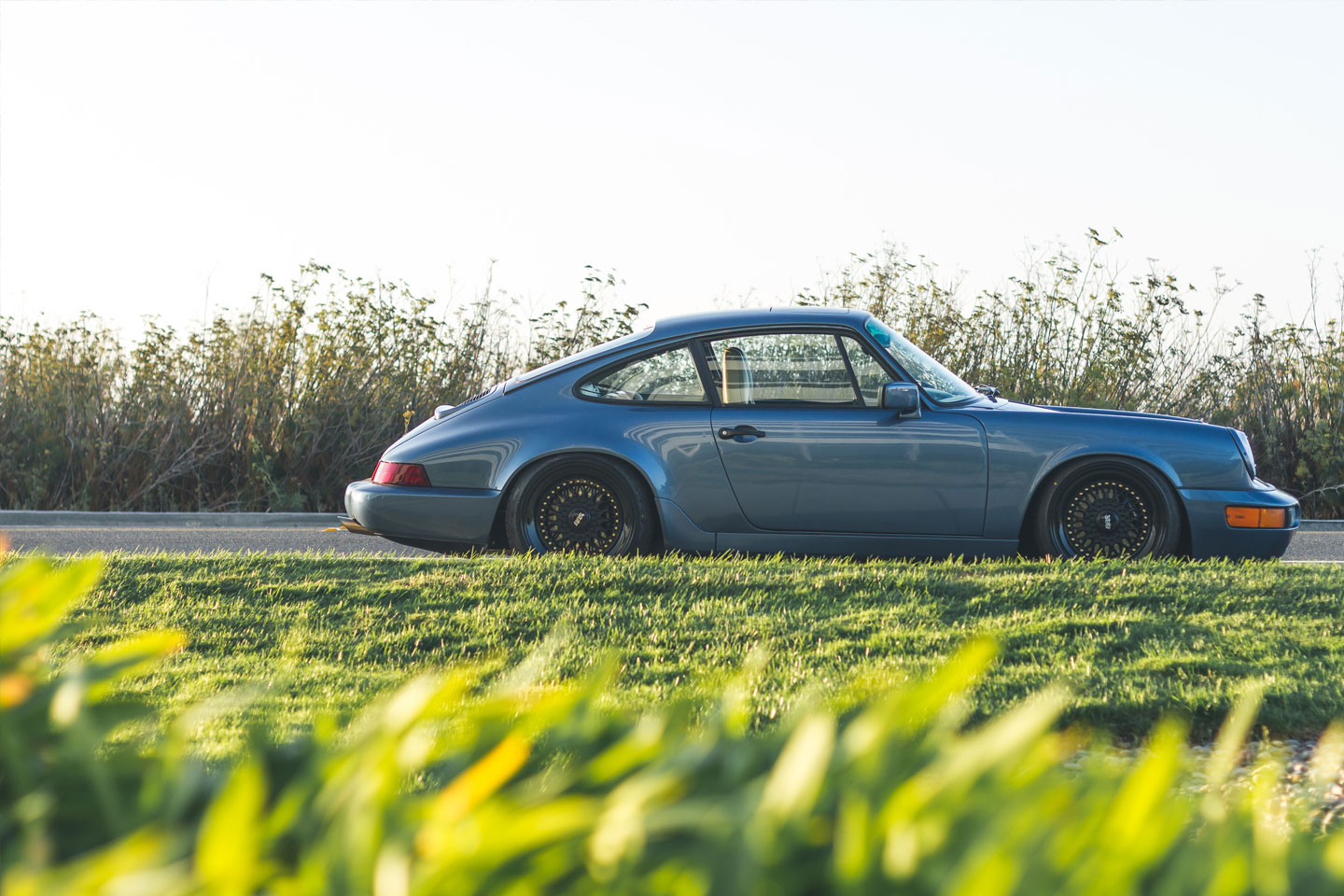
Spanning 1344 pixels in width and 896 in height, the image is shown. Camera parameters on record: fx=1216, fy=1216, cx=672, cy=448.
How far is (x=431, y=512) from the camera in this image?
697 centimetres

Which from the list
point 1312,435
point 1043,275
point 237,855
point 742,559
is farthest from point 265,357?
point 237,855

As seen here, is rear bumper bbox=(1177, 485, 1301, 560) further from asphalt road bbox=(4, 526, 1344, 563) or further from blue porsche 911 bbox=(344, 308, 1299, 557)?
asphalt road bbox=(4, 526, 1344, 563)

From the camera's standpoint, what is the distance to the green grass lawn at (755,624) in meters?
4.18

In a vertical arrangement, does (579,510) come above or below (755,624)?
above

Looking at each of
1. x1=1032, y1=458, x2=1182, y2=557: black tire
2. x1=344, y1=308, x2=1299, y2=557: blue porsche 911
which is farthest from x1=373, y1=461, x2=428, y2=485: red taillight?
x1=1032, y1=458, x2=1182, y2=557: black tire

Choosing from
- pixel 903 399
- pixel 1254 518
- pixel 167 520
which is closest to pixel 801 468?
pixel 903 399

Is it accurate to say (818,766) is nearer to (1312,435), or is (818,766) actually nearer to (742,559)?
(742,559)

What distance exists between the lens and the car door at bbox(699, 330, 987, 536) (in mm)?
6750

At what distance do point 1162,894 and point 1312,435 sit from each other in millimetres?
13985

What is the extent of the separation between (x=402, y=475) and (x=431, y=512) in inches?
11.1

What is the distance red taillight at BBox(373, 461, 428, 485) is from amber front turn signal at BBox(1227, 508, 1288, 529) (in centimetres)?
455

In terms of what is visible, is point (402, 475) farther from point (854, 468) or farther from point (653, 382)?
point (854, 468)

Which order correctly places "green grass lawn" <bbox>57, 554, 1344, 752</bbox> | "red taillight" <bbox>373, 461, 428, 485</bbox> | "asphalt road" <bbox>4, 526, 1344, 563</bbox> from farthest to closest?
"asphalt road" <bbox>4, 526, 1344, 563</bbox> → "red taillight" <bbox>373, 461, 428, 485</bbox> → "green grass lawn" <bbox>57, 554, 1344, 752</bbox>

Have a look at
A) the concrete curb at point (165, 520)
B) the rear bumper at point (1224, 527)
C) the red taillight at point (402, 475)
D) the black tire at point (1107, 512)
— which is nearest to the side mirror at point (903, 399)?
the black tire at point (1107, 512)
